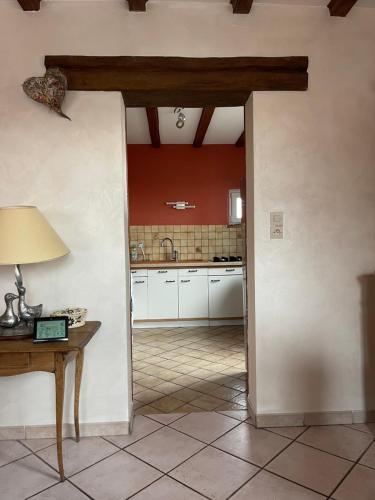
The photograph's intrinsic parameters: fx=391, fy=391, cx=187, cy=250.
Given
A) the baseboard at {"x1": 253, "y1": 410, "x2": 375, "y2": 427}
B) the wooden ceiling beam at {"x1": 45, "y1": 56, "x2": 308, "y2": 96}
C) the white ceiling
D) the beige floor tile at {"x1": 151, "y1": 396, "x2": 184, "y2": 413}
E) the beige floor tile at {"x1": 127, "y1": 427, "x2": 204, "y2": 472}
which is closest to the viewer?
the beige floor tile at {"x1": 127, "y1": 427, "x2": 204, "y2": 472}

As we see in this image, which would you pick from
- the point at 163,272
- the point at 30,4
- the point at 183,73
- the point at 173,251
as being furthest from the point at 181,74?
the point at 173,251

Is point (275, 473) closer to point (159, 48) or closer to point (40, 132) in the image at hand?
point (40, 132)

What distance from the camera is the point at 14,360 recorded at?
204 centimetres

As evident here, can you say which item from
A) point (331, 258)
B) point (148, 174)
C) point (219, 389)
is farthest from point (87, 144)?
point (148, 174)

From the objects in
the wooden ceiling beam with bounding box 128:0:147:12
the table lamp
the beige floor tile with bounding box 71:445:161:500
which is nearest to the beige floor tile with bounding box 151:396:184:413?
the beige floor tile with bounding box 71:445:161:500

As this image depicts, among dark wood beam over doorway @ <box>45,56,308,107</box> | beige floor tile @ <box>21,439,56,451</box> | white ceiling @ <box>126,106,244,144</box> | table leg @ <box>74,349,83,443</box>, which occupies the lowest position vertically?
beige floor tile @ <box>21,439,56,451</box>

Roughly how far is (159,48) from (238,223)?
394 cm

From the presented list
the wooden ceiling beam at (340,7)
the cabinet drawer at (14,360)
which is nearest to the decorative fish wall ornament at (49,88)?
the cabinet drawer at (14,360)

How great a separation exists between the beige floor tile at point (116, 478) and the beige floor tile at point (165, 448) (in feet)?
0.22

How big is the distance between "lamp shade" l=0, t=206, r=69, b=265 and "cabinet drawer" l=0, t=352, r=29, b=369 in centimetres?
48

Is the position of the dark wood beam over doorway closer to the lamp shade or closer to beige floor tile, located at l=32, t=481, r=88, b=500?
the lamp shade

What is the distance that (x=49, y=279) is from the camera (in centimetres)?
253

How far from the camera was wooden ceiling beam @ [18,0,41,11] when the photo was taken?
2359 millimetres

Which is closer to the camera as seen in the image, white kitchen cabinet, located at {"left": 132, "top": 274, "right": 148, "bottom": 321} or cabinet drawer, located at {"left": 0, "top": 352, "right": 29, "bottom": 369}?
cabinet drawer, located at {"left": 0, "top": 352, "right": 29, "bottom": 369}
